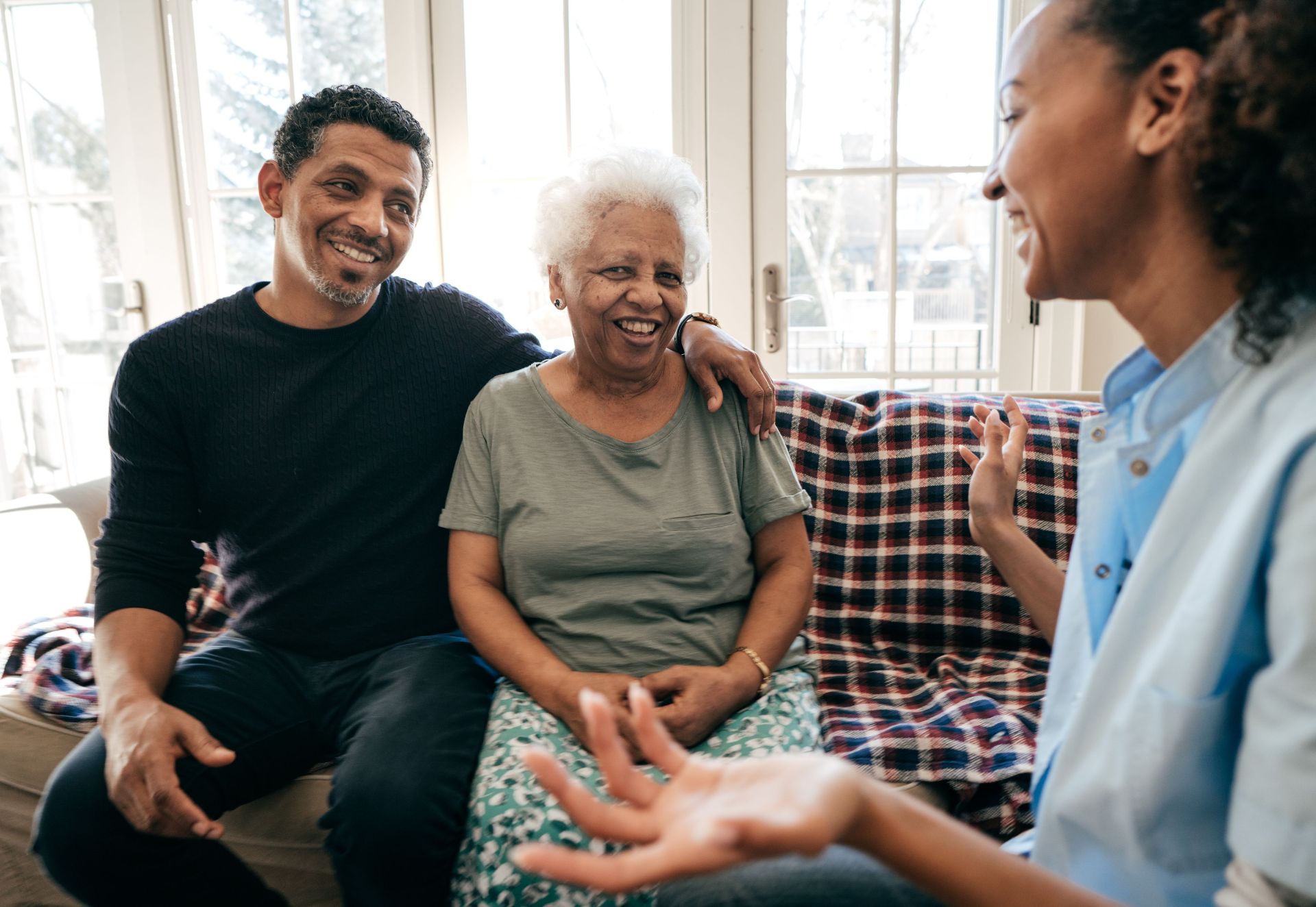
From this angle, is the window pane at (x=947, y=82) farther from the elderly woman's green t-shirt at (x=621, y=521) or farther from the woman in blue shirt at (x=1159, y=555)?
the woman in blue shirt at (x=1159, y=555)

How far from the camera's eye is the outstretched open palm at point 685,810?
0.53m

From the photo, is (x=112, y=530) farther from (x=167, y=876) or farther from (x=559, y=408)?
(x=559, y=408)

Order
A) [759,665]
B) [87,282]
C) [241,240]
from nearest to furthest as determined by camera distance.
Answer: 1. [759,665]
2. [241,240]
3. [87,282]

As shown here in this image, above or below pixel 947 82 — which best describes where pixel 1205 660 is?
below

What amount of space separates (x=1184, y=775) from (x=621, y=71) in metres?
2.54

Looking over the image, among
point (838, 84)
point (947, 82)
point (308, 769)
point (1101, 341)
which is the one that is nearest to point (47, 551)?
point (308, 769)

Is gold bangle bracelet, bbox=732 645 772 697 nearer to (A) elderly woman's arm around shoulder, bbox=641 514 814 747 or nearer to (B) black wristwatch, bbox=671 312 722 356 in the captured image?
(A) elderly woman's arm around shoulder, bbox=641 514 814 747

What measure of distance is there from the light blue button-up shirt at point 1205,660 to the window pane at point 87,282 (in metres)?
3.16

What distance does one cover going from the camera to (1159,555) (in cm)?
69

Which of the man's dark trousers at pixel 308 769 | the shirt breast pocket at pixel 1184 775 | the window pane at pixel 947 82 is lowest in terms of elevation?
the man's dark trousers at pixel 308 769

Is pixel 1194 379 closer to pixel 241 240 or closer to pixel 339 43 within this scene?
pixel 339 43

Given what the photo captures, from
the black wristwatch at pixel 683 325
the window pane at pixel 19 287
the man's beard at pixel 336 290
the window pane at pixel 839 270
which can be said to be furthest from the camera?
the window pane at pixel 19 287

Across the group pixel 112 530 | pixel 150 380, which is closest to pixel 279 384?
pixel 150 380

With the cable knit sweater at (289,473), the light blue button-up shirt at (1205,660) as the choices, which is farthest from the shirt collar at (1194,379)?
the cable knit sweater at (289,473)
